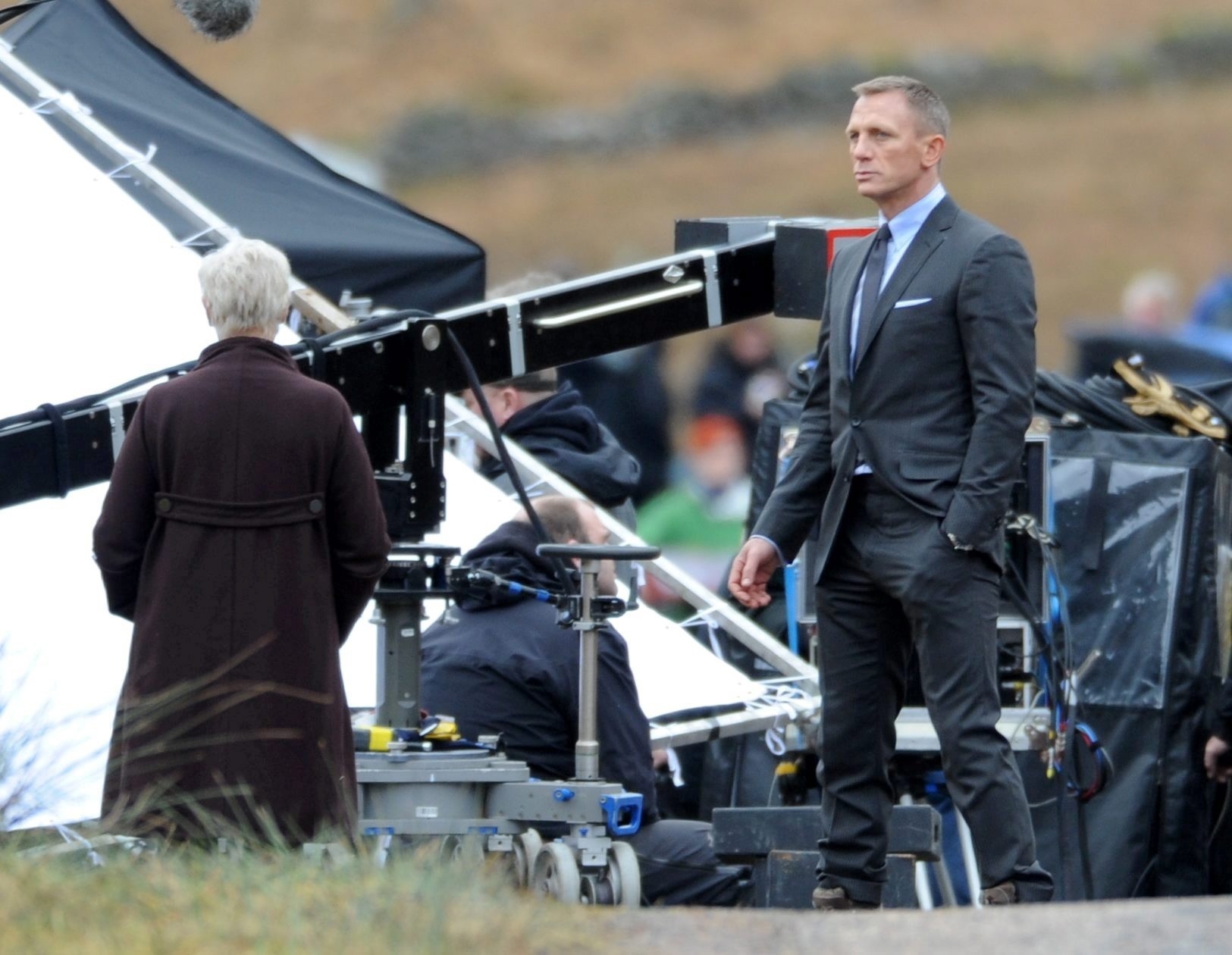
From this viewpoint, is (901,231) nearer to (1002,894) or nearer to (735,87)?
(1002,894)

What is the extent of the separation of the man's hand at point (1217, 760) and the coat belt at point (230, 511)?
10.5 feet

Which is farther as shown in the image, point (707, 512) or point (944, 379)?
point (707, 512)

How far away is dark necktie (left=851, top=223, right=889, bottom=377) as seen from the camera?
508 cm

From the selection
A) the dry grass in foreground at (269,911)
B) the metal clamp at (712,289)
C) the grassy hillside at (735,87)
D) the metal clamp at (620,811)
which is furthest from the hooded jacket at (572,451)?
the grassy hillside at (735,87)

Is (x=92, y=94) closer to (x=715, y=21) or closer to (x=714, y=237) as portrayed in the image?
(x=714, y=237)

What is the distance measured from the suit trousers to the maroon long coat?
1.14 meters

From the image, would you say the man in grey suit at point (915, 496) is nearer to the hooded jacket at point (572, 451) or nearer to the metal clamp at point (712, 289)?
the metal clamp at point (712, 289)

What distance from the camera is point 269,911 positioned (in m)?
3.62

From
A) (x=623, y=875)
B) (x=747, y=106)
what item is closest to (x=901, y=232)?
(x=623, y=875)

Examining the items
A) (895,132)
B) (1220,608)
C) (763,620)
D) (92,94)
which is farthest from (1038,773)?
(92,94)

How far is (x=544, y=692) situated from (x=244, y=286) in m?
1.63

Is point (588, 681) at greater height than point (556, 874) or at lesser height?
greater

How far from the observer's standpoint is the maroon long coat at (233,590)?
4.59 m

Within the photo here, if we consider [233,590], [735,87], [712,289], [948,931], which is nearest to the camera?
[948,931]
